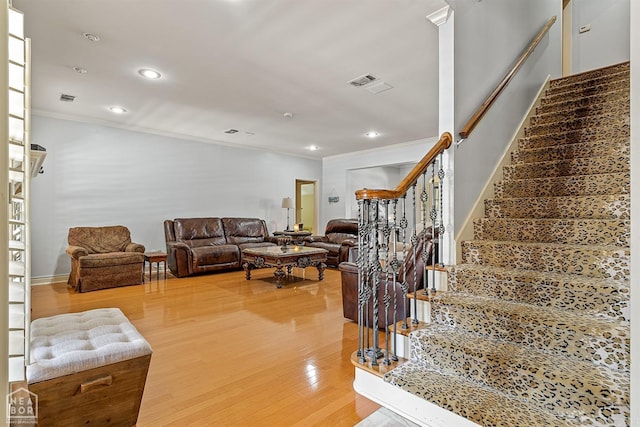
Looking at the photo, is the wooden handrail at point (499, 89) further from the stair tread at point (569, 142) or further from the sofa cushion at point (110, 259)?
the sofa cushion at point (110, 259)

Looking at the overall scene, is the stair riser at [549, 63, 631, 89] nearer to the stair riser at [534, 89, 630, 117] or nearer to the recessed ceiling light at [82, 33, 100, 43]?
the stair riser at [534, 89, 630, 117]

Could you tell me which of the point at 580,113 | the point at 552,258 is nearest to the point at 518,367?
the point at 552,258

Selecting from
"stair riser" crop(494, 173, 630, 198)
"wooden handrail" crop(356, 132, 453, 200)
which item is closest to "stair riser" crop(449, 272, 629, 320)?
"wooden handrail" crop(356, 132, 453, 200)

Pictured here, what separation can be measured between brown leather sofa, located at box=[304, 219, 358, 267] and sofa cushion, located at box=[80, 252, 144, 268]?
2.83m

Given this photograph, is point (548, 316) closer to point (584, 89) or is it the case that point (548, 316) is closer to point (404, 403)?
point (404, 403)

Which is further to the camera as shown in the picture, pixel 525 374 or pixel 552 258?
pixel 552 258

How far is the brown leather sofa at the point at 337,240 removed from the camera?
6418mm

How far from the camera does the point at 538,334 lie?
5.69ft

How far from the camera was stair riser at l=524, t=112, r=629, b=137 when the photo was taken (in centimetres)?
272

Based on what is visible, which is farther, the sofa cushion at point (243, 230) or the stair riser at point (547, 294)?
the sofa cushion at point (243, 230)

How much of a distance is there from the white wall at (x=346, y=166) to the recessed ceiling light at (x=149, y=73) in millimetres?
5058

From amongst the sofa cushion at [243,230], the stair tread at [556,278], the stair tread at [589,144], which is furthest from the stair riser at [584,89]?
the sofa cushion at [243,230]

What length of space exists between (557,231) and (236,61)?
3.16 meters

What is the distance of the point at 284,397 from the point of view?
6.55 ft
